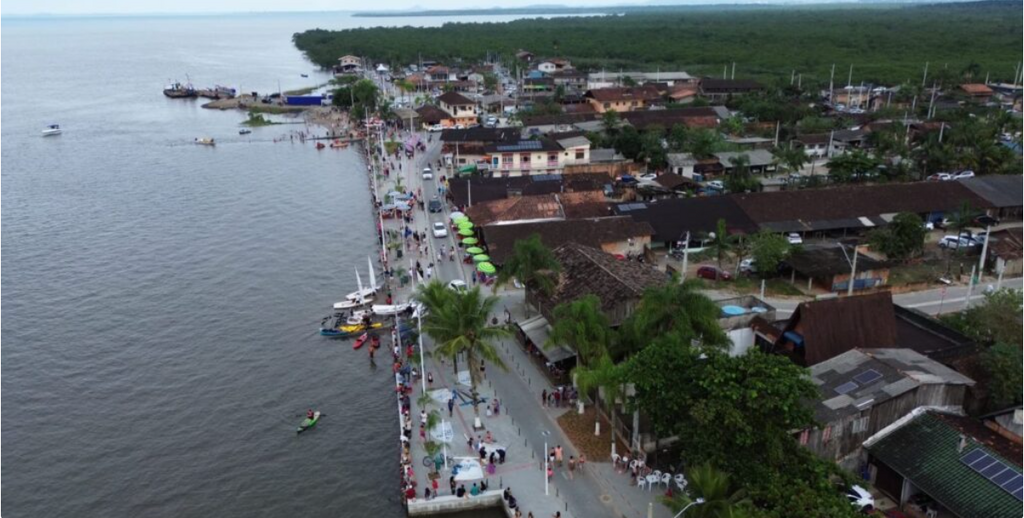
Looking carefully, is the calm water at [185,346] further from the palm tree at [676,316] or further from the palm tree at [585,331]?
the palm tree at [676,316]

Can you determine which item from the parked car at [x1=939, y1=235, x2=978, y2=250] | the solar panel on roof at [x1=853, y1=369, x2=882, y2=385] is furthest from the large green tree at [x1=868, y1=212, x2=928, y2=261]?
the solar panel on roof at [x1=853, y1=369, x2=882, y2=385]

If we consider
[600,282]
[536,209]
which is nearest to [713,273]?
[600,282]

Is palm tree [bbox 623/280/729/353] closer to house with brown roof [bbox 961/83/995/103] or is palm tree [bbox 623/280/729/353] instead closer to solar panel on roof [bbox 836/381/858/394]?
solar panel on roof [bbox 836/381/858/394]

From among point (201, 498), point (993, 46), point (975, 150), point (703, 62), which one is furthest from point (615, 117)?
point (993, 46)

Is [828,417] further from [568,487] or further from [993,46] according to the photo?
[993,46]

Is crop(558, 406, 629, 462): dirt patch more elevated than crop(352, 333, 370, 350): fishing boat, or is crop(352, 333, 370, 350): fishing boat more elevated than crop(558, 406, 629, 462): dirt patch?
crop(558, 406, 629, 462): dirt patch

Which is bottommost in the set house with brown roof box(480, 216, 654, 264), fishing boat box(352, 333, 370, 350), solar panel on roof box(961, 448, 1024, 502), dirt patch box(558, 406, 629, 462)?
fishing boat box(352, 333, 370, 350)

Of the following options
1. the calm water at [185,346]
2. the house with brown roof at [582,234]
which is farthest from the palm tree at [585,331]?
the house with brown roof at [582,234]

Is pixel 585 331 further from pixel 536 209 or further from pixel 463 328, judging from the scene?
pixel 536 209
